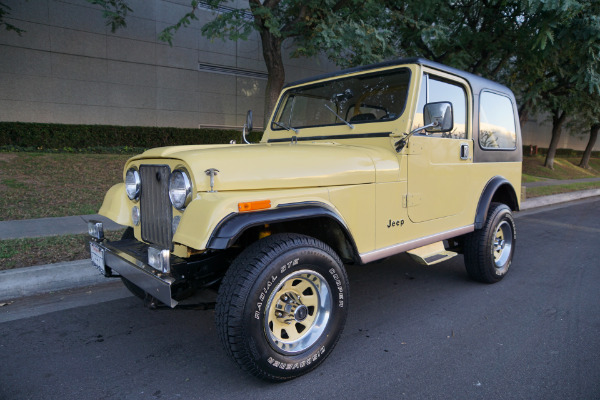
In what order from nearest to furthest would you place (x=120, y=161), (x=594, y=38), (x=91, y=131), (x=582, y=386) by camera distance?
(x=582, y=386), (x=594, y=38), (x=120, y=161), (x=91, y=131)

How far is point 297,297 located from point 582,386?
179cm

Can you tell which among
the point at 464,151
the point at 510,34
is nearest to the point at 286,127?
the point at 464,151

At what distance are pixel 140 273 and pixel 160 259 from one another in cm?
26

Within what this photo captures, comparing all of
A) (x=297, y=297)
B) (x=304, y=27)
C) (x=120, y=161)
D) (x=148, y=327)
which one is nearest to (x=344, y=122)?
(x=297, y=297)

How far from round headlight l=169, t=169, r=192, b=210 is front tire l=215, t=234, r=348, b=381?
47 centimetres

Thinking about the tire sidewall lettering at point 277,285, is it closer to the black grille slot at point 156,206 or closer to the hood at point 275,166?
the hood at point 275,166

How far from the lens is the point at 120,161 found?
959 cm

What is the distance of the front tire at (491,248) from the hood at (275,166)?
5.86ft

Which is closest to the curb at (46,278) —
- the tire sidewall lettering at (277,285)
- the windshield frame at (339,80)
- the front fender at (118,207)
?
the front fender at (118,207)

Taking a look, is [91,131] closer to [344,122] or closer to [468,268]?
[344,122]

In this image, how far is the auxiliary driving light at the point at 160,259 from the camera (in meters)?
2.21

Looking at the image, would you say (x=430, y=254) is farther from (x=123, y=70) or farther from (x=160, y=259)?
(x=123, y=70)

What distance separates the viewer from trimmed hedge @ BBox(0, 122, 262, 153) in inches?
399

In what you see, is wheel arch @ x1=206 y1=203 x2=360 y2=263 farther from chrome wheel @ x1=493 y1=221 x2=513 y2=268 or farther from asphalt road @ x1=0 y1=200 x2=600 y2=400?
chrome wheel @ x1=493 y1=221 x2=513 y2=268
